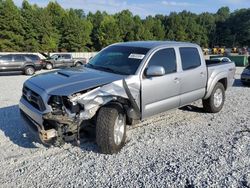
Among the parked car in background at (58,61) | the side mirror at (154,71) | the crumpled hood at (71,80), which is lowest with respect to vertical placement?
the parked car in background at (58,61)

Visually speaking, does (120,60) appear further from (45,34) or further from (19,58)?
(45,34)

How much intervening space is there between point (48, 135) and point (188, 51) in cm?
387

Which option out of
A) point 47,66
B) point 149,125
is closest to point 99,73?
point 149,125

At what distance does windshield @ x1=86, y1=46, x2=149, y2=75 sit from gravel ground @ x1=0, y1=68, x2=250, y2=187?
1365 millimetres

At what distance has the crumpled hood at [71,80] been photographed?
4.49 m

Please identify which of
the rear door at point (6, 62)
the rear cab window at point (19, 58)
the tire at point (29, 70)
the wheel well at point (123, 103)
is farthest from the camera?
the tire at point (29, 70)

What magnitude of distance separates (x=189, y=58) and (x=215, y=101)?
173cm

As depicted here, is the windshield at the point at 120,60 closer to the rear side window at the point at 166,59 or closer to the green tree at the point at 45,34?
the rear side window at the point at 166,59

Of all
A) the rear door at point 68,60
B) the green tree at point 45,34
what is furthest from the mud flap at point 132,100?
the green tree at point 45,34

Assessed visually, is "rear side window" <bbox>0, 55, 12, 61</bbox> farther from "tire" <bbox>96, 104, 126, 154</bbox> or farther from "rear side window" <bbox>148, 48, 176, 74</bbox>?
"tire" <bbox>96, 104, 126, 154</bbox>

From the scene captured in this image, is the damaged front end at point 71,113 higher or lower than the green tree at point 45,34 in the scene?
lower

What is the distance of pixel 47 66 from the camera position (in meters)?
27.2

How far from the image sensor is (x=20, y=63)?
2030 centimetres

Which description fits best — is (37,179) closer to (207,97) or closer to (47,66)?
(207,97)
